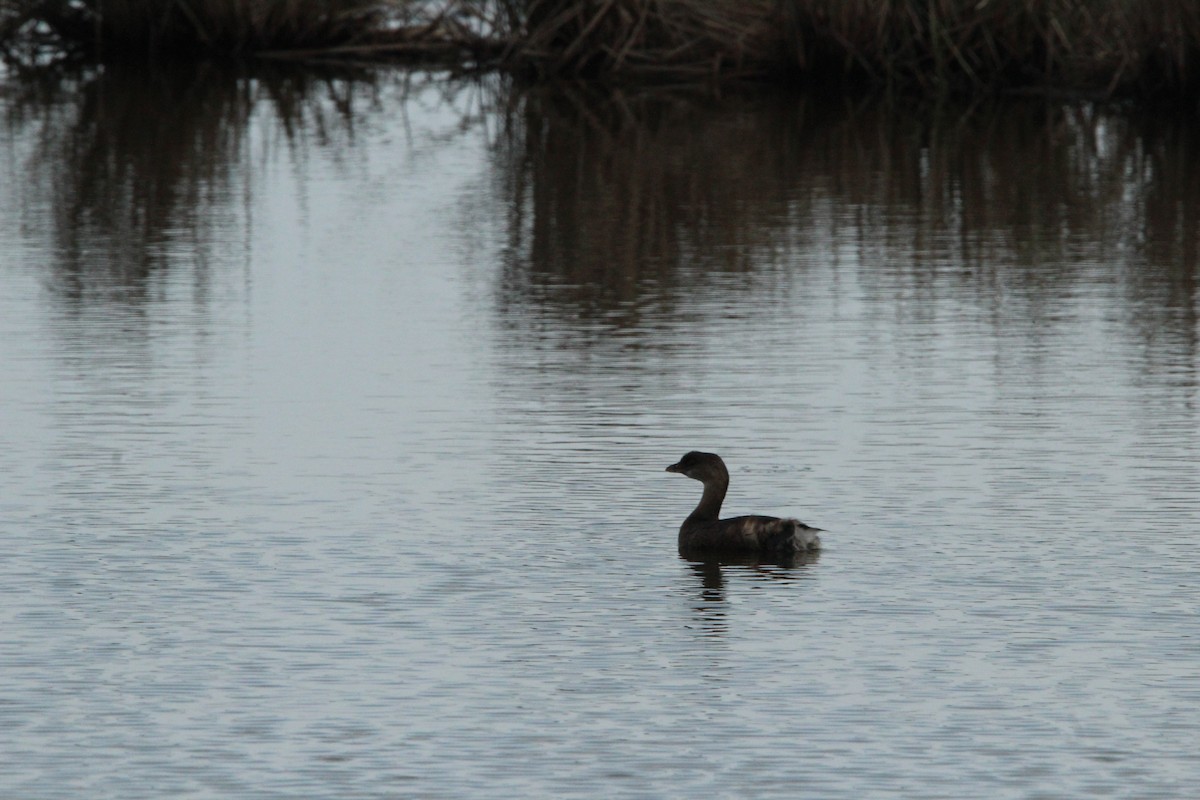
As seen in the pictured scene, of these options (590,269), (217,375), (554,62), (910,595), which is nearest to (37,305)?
(217,375)

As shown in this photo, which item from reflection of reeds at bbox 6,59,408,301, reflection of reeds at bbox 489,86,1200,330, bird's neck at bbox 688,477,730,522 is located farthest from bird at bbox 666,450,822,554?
reflection of reeds at bbox 6,59,408,301

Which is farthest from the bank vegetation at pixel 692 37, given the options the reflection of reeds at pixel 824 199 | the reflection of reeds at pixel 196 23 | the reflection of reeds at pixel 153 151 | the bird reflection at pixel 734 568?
the bird reflection at pixel 734 568

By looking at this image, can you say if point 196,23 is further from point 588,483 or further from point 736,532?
Answer: point 736,532

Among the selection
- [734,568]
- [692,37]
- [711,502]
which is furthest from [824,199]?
[734,568]

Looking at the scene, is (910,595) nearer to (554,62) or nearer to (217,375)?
(217,375)

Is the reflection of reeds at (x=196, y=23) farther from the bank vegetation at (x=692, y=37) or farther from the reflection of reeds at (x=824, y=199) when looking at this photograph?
the reflection of reeds at (x=824, y=199)

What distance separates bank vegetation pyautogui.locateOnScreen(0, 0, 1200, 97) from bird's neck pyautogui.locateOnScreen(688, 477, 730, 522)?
16.1 meters

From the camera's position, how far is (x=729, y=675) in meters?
6.93

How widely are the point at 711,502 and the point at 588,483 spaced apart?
0.82m

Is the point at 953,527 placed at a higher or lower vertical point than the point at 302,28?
lower

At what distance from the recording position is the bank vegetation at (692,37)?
25.1 metres

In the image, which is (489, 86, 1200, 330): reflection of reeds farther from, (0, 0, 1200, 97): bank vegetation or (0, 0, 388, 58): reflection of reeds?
(0, 0, 388, 58): reflection of reeds

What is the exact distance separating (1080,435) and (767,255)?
A: 5353 mm

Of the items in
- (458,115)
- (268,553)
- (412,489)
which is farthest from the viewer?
(458,115)
